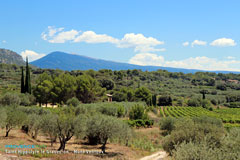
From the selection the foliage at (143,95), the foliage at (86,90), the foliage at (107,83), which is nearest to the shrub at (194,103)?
→ the foliage at (143,95)

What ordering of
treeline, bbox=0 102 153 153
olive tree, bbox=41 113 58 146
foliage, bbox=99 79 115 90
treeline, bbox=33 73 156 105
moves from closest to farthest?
treeline, bbox=0 102 153 153, olive tree, bbox=41 113 58 146, treeline, bbox=33 73 156 105, foliage, bbox=99 79 115 90

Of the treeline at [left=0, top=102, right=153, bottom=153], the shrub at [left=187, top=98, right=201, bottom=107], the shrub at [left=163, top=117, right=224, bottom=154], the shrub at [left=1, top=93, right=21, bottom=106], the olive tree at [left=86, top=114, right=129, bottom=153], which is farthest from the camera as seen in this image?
the shrub at [left=187, top=98, right=201, bottom=107]

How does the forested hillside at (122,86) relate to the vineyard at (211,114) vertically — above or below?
above

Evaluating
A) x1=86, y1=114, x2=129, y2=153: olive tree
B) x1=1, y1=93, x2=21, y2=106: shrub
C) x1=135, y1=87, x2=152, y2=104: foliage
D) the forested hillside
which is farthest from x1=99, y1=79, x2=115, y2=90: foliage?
x1=86, y1=114, x2=129, y2=153: olive tree

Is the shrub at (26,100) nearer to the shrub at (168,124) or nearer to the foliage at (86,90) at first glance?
the foliage at (86,90)

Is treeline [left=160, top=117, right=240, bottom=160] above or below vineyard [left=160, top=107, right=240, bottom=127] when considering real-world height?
above

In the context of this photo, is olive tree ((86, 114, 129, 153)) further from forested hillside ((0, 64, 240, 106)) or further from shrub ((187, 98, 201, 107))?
shrub ((187, 98, 201, 107))

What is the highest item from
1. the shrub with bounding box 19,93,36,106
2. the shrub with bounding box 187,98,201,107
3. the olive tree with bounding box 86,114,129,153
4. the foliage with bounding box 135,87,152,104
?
the olive tree with bounding box 86,114,129,153

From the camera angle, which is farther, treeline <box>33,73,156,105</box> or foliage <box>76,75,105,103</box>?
foliage <box>76,75,105,103</box>

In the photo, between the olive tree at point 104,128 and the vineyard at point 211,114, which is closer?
the olive tree at point 104,128

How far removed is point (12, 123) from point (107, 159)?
38.8 feet

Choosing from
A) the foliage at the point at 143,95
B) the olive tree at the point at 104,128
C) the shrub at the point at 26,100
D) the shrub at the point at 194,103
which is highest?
the olive tree at the point at 104,128

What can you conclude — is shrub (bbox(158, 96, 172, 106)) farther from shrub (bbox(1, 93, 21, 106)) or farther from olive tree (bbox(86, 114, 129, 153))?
olive tree (bbox(86, 114, 129, 153))

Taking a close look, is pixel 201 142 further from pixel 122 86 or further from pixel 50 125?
pixel 122 86
